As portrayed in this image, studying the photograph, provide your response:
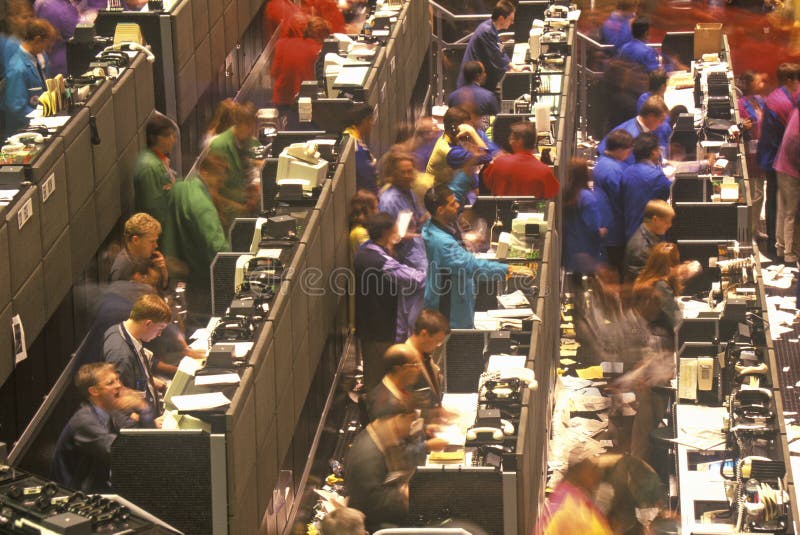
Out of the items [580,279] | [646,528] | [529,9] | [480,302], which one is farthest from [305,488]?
[529,9]

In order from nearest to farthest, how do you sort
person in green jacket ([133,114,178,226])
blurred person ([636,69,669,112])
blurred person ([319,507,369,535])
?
blurred person ([319,507,369,535]), person in green jacket ([133,114,178,226]), blurred person ([636,69,669,112])

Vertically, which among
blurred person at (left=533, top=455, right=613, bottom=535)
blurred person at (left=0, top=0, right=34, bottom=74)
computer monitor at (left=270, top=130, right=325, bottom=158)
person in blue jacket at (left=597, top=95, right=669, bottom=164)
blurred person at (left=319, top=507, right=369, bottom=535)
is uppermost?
blurred person at (left=0, top=0, right=34, bottom=74)

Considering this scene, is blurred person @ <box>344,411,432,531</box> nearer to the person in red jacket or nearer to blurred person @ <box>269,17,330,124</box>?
the person in red jacket

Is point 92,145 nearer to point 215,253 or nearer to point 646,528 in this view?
point 215,253

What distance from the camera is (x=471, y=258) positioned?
31.3ft

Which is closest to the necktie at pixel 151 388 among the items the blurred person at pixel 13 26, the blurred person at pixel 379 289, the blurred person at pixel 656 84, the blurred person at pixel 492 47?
the blurred person at pixel 379 289

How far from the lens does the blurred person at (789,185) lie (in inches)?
504

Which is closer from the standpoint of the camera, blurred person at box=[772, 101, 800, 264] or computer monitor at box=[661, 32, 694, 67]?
blurred person at box=[772, 101, 800, 264]

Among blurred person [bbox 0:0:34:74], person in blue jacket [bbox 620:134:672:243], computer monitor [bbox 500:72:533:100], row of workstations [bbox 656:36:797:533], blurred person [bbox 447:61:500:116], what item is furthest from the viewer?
computer monitor [bbox 500:72:533:100]

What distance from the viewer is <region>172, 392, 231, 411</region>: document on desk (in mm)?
7086

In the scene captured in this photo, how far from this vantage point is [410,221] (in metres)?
10.0

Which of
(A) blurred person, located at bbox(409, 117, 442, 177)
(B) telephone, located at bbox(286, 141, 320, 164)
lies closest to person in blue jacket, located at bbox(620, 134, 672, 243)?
(A) blurred person, located at bbox(409, 117, 442, 177)

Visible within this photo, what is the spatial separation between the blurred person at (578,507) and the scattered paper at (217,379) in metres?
1.59

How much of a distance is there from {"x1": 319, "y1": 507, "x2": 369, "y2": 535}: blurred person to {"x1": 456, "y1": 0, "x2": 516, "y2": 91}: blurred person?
794 centimetres
